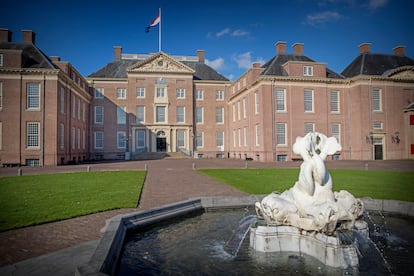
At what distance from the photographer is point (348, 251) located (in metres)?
4.48

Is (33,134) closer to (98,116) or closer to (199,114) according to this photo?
(98,116)

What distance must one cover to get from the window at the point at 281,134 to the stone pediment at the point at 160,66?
60.8 ft

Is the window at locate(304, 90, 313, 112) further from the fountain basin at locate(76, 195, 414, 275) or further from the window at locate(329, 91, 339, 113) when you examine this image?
the fountain basin at locate(76, 195, 414, 275)

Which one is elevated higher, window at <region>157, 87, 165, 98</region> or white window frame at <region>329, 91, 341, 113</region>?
window at <region>157, 87, 165, 98</region>

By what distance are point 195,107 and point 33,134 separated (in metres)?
24.9

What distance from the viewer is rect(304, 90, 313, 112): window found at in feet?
115

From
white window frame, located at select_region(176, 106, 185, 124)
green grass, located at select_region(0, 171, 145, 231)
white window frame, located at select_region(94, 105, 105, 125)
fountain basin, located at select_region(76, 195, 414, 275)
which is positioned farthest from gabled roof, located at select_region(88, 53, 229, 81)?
fountain basin, located at select_region(76, 195, 414, 275)

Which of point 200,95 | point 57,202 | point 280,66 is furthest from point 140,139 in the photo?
point 57,202

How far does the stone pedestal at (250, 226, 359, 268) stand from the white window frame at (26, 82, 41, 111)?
30233 millimetres

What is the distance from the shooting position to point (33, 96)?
29.0 m

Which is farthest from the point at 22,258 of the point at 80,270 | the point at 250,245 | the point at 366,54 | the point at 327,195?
the point at 366,54

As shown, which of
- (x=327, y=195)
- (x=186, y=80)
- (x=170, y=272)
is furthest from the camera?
(x=186, y=80)

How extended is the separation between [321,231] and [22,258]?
5.03 metres

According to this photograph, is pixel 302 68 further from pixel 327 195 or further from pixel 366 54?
pixel 327 195
